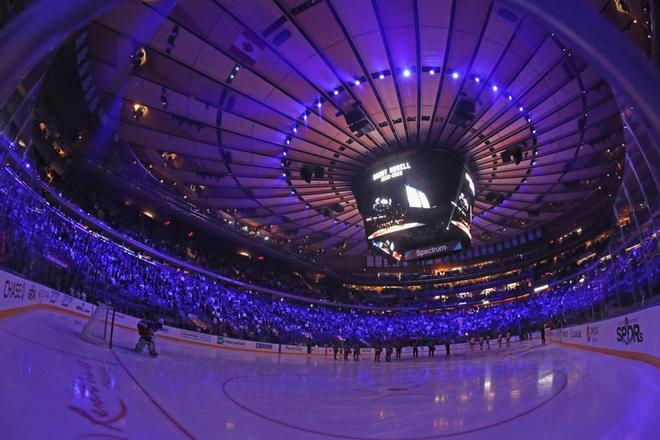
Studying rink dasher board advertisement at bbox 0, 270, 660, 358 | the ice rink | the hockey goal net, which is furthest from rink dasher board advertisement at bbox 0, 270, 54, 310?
the hockey goal net

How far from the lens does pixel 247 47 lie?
1498 cm

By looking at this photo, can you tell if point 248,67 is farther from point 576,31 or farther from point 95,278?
point 576,31

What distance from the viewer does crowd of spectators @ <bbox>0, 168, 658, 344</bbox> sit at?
889 centimetres

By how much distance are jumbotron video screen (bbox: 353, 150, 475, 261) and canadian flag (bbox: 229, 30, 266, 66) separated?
10.5 m


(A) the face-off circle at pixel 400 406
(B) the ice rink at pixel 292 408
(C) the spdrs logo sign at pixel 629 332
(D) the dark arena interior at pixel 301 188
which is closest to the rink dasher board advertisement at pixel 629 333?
(C) the spdrs logo sign at pixel 629 332

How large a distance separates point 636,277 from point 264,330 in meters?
30.3

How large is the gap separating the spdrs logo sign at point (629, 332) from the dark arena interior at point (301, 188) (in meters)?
0.11

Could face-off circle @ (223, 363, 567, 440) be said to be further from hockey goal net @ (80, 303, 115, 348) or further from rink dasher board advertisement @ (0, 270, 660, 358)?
hockey goal net @ (80, 303, 115, 348)

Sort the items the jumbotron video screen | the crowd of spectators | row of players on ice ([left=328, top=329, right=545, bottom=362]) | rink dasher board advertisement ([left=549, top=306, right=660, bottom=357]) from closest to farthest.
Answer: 1. rink dasher board advertisement ([left=549, top=306, right=660, bottom=357])
2. the crowd of spectators
3. the jumbotron video screen
4. row of players on ice ([left=328, top=329, right=545, bottom=362])

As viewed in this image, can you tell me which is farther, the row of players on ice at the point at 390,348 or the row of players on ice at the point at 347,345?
the row of players on ice at the point at 390,348

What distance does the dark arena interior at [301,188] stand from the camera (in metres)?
4.15

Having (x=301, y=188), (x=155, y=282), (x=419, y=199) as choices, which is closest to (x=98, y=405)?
(x=419, y=199)

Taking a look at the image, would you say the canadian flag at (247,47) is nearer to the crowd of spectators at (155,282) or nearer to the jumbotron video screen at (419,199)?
the crowd of spectators at (155,282)

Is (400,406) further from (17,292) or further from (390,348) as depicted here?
(390,348)
